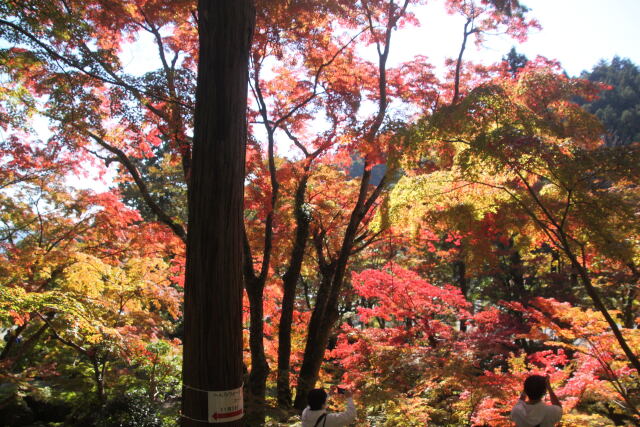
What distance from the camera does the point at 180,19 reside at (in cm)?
688

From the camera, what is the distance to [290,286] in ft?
25.3

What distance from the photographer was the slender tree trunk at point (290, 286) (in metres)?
7.18

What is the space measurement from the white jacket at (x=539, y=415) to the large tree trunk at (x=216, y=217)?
2.11 metres

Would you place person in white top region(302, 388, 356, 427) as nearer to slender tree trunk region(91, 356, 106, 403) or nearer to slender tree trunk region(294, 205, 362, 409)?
slender tree trunk region(294, 205, 362, 409)

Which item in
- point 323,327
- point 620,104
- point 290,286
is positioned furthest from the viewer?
point 620,104

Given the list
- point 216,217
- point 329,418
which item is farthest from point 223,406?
point 216,217

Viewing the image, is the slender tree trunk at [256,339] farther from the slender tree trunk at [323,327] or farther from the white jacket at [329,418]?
the white jacket at [329,418]

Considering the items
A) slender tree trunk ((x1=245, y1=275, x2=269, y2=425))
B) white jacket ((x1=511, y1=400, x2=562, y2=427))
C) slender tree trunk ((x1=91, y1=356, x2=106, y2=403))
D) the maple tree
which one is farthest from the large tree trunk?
slender tree trunk ((x1=91, y1=356, x2=106, y2=403))

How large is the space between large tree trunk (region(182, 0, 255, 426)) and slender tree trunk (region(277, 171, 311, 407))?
4.31 m

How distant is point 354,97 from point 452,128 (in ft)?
9.68

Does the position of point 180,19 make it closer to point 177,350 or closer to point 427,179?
point 427,179

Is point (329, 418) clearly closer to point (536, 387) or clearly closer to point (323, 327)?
point (536, 387)

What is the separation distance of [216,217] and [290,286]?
192 inches

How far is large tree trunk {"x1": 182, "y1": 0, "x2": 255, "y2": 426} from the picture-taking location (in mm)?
2920
